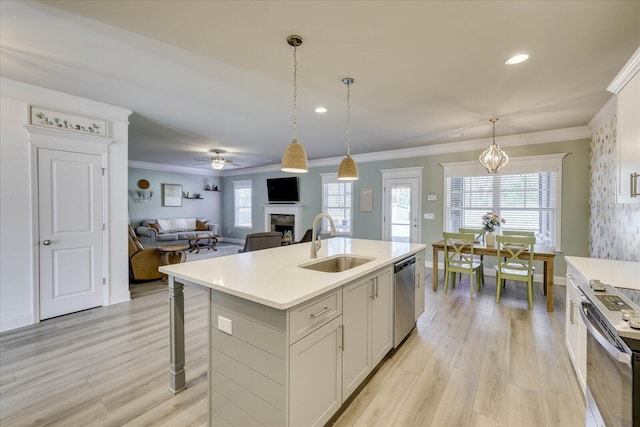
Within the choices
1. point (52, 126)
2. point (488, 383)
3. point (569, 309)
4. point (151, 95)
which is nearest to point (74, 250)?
point (52, 126)

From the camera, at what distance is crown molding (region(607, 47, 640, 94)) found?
163 centimetres

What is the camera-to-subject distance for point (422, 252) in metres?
3.19

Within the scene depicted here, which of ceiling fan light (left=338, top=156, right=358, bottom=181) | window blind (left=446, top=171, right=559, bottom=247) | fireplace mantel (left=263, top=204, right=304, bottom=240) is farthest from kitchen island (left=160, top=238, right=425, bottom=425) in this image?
fireplace mantel (left=263, top=204, right=304, bottom=240)

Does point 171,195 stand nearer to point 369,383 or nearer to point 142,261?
point 142,261

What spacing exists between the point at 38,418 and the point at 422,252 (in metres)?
3.45

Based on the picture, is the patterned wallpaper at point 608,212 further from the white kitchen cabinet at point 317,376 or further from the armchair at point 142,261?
the armchair at point 142,261

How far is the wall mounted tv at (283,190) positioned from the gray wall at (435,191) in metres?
0.21

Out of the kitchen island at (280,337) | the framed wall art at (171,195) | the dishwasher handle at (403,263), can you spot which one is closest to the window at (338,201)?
the dishwasher handle at (403,263)

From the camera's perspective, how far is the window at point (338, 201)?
736 cm

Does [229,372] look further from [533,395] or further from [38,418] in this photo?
[533,395]

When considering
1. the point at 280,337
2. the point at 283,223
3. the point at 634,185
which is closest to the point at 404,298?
the point at 280,337

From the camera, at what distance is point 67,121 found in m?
3.32

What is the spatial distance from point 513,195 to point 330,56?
465cm

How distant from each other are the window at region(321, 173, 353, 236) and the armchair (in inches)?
164
